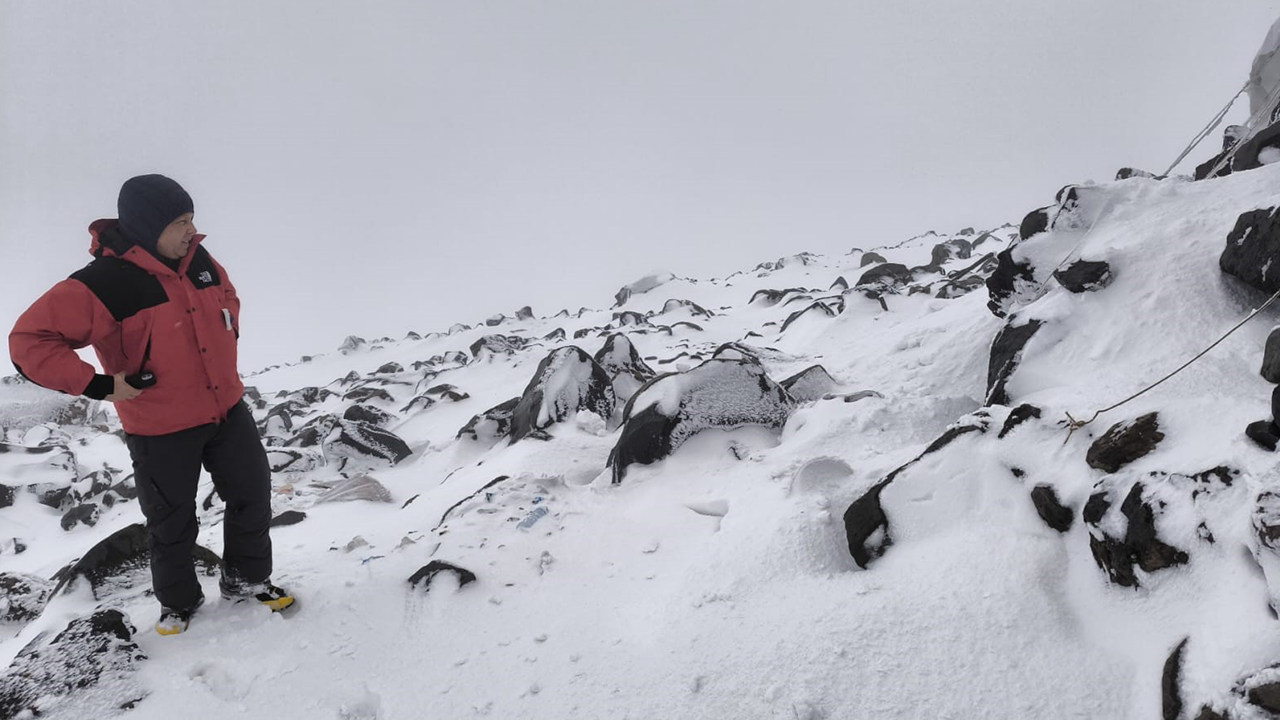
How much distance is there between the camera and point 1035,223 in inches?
258

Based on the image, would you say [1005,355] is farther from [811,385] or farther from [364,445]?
[364,445]

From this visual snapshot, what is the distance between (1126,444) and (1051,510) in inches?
17.6

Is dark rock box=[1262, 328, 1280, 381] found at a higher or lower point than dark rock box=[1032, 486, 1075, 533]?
higher

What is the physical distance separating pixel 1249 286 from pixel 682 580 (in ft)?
14.6

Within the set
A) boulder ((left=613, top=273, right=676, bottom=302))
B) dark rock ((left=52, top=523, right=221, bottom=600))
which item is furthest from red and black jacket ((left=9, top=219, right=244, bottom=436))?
boulder ((left=613, top=273, right=676, bottom=302))

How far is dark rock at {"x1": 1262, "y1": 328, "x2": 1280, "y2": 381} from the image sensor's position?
3.10 metres

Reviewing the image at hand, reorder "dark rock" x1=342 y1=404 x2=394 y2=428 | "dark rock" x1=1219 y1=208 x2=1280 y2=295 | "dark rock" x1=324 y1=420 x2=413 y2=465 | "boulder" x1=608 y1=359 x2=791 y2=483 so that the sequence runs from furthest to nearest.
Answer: "dark rock" x1=342 y1=404 x2=394 y2=428 < "dark rock" x1=324 y1=420 x2=413 y2=465 < "boulder" x1=608 y1=359 x2=791 y2=483 < "dark rock" x1=1219 y1=208 x2=1280 y2=295

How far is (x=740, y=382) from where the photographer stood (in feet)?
20.4

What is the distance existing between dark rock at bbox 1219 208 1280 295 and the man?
21.1ft

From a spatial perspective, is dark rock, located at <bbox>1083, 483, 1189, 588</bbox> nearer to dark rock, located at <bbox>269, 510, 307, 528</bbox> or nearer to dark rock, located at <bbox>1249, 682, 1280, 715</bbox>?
dark rock, located at <bbox>1249, 682, 1280, 715</bbox>

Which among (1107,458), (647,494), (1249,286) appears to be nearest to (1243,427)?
(1107,458)

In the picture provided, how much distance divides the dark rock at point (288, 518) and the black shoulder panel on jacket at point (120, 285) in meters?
4.15

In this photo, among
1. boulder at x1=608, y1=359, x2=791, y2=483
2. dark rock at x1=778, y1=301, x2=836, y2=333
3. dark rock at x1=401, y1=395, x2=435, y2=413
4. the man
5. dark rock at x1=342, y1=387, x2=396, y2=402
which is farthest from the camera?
dark rock at x1=342, y1=387, x2=396, y2=402

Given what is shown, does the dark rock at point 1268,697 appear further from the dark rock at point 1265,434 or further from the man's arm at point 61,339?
the man's arm at point 61,339
